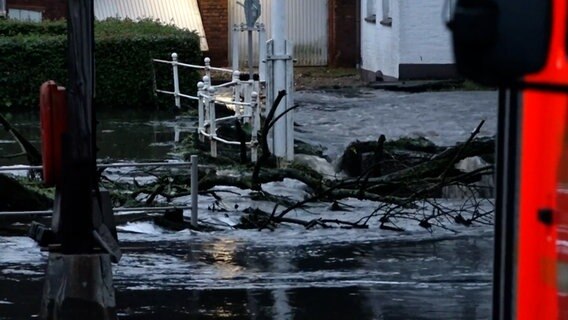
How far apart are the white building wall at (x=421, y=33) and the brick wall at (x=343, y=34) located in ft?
23.1

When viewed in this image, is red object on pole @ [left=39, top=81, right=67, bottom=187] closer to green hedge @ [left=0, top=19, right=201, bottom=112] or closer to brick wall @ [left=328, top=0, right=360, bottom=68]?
green hedge @ [left=0, top=19, right=201, bottom=112]

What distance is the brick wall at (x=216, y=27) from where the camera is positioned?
3447 centimetres

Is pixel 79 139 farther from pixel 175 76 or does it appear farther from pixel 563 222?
pixel 175 76

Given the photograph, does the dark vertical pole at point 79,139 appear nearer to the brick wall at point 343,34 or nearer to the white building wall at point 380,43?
the white building wall at point 380,43

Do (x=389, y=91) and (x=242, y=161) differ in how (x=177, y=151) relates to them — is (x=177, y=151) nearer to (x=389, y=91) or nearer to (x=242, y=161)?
(x=242, y=161)

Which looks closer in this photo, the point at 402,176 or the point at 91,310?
the point at 91,310

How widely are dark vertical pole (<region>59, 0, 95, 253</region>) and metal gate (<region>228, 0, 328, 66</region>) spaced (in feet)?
90.3

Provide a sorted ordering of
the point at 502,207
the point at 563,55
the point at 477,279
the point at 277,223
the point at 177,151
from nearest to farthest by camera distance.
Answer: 1. the point at 563,55
2. the point at 502,207
3. the point at 477,279
4. the point at 277,223
5. the point at 177,151

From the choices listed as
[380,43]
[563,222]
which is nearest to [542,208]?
[563,222]

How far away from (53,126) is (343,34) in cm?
2739

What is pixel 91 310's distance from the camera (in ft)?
23.8

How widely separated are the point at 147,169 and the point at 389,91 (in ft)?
40.4

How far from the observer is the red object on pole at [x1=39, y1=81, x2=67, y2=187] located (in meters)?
7.15

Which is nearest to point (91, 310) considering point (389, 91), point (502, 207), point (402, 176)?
point (502, 207)
